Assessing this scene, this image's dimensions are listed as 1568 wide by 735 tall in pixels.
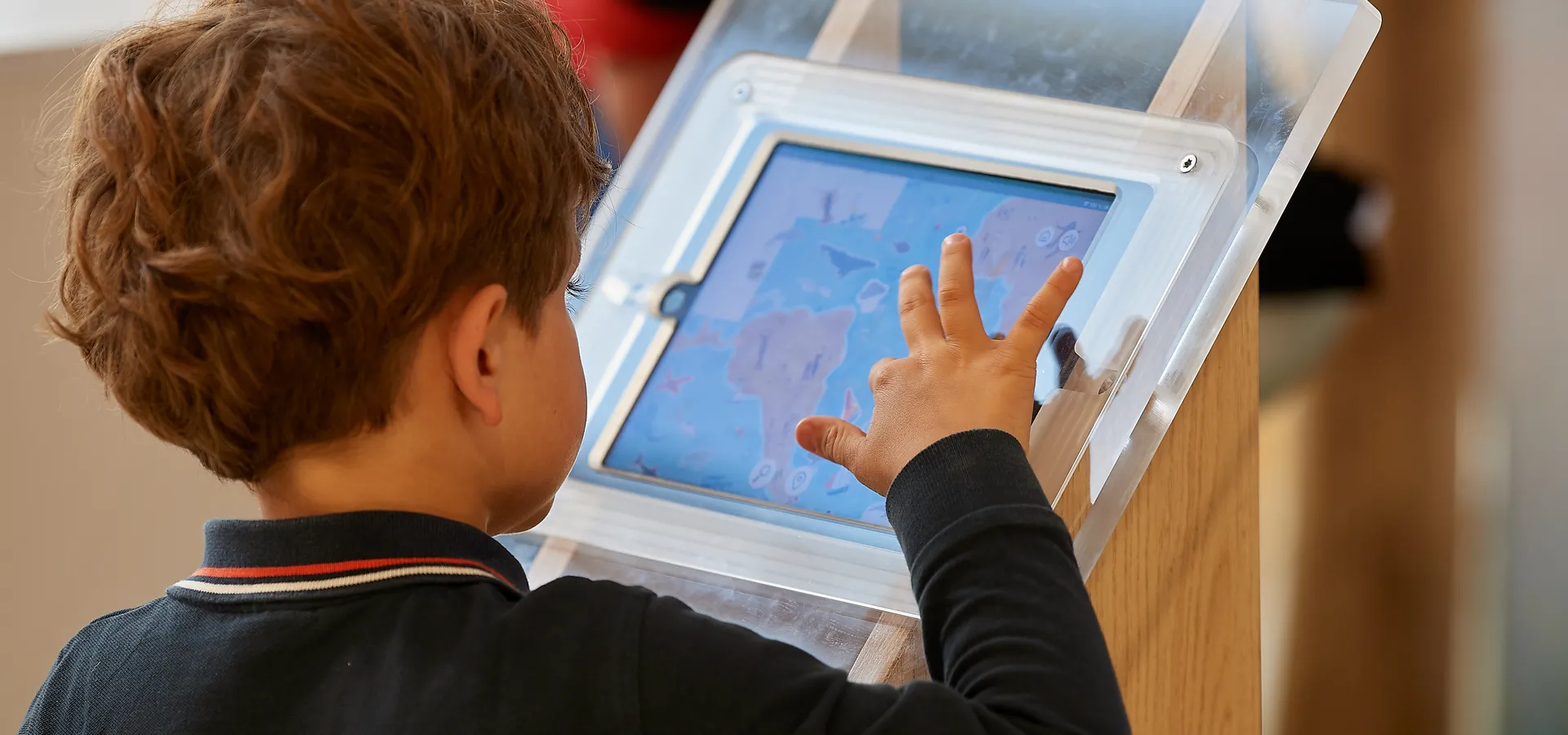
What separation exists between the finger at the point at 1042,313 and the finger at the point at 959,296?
0.06 feet

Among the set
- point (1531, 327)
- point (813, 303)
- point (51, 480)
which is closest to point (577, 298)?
point (813, 303)

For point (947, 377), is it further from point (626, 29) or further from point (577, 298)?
point (626, 29)

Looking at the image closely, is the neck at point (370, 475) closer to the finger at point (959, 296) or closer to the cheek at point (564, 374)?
the cheek at point (564, 374)

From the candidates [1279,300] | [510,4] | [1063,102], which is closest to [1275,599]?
[1279,300]

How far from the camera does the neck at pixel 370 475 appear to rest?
1.83 ft

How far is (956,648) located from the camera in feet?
1.80

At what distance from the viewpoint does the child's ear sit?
55cm

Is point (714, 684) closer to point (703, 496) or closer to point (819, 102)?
point (703, 496)

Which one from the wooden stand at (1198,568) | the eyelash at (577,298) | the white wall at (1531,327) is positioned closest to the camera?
the wooden stand at (1198,568)


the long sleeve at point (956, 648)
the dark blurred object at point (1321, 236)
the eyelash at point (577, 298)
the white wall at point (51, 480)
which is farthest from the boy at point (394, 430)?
the dark blurred object at point (1321, 236)

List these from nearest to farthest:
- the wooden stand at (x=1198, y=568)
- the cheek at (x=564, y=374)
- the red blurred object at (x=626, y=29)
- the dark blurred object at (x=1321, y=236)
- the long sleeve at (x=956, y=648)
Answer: the long sleeve at (x=956, y=648) → the cheek at (x=564, y=374) → the wooden stand at (x=1198, y=568) → the red blurred object at (x=626, y=29) → the dark blurred object at (x=1321, y=236)

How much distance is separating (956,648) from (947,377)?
136 mm

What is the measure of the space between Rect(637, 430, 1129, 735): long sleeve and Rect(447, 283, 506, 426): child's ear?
0.38ft

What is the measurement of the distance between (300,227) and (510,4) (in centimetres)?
18
